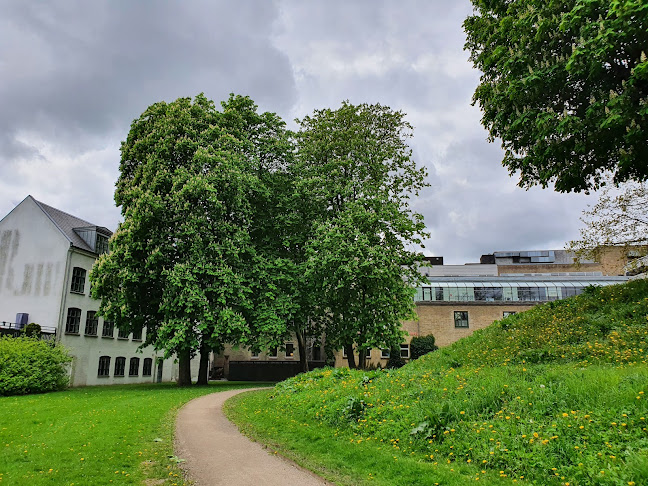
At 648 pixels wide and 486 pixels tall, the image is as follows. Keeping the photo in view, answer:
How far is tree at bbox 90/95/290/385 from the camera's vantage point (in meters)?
24.1

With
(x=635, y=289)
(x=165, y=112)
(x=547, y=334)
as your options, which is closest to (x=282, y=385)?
(x=547, y=334)

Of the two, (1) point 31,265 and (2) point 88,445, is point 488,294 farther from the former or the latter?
(2) point 88,445

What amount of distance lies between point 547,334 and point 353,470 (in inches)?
400

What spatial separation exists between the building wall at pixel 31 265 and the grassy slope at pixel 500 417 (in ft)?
74.2

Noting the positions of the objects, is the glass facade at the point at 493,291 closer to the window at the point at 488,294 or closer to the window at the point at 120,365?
the window at the point at 488,294

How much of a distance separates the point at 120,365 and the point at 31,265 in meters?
10.2

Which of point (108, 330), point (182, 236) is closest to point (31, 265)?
point (108, 330)

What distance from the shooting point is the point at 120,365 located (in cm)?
3669

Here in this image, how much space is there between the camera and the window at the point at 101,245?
34.8 metres

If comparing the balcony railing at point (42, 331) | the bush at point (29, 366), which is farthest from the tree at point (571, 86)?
the balcony railing at point (42, 331)

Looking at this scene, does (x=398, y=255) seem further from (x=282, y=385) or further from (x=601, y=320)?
(x=601, y=320)

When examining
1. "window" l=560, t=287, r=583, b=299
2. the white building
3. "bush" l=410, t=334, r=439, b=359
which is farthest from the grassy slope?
"window" l=560, t=287, r=583, b=299

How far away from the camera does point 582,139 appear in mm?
13711

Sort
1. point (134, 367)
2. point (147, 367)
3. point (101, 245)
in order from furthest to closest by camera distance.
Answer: point (147, 367)
point (134, 367)
point (101, 245)
